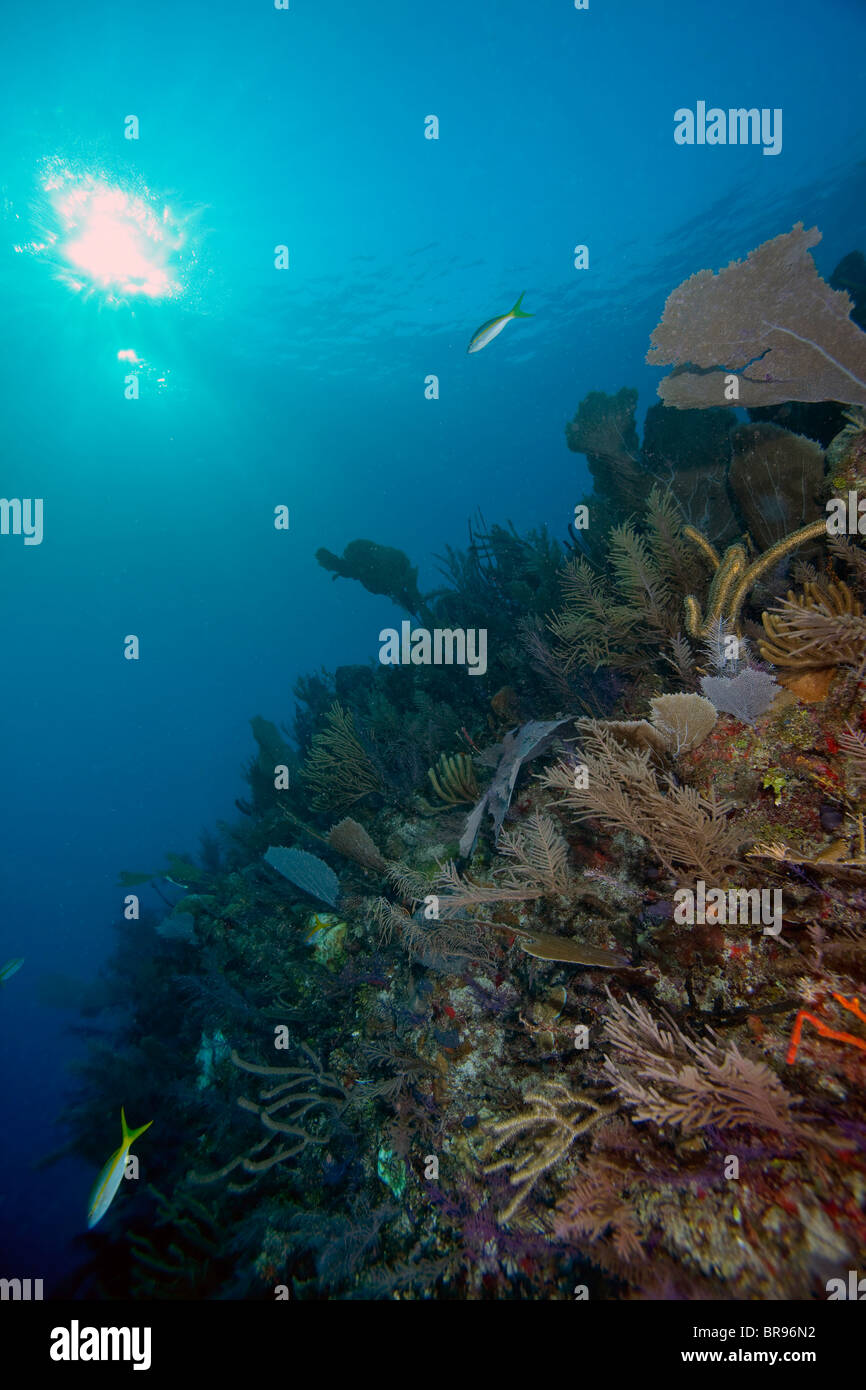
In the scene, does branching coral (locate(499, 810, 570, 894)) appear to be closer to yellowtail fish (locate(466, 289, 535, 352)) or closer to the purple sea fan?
the purple sea fan

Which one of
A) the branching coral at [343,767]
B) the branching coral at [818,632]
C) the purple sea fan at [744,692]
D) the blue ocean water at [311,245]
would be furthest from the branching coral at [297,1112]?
the blue ocean water at [311,245]

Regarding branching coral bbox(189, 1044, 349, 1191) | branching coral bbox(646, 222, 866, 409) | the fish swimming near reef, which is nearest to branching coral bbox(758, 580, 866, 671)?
branching coral bbox(646, 222, 866, 409)

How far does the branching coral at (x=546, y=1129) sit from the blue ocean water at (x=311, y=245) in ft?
22.4

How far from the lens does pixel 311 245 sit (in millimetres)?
24094

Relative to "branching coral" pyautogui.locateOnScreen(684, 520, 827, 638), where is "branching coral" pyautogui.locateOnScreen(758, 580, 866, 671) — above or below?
below

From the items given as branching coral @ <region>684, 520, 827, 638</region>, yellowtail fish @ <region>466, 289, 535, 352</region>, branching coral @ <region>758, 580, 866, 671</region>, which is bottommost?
branching coral @ <region>758, 580, 866, 671</region>

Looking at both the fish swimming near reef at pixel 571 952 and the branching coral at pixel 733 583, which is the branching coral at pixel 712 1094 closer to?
the fish swimming near reef at pixel 571 952

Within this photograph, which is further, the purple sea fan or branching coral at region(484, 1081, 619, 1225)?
the purple sea fan

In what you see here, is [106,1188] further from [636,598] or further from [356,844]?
[636,598]

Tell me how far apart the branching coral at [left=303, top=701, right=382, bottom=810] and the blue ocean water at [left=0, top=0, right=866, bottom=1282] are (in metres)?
5.77

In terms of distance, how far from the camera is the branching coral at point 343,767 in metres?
5.12

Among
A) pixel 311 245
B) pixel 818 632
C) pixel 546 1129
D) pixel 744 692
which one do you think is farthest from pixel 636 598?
pixel 311 245

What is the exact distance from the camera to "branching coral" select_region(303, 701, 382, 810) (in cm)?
512
